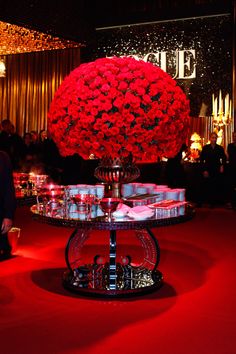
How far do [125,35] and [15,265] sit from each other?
28.3 ft

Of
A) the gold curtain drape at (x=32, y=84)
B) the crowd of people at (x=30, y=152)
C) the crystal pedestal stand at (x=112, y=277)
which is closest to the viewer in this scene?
the crystal pedestal stand at (x=112, y=277)

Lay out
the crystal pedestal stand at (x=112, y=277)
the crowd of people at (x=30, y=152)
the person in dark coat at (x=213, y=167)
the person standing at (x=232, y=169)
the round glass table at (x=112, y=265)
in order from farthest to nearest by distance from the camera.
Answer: the person in dark coat at (x=213, y=167) → the person standing at (x=232, y=169) → the crowd of people at (x=30, y=152) → the crystal pedestal stand at (x=112, y=277) → the round glass table at (x=112, y=265)

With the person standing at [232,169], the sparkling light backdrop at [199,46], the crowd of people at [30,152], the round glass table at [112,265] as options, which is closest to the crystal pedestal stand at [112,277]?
the round glass table at [112,265]

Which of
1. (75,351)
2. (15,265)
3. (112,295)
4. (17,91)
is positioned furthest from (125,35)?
(75,351)

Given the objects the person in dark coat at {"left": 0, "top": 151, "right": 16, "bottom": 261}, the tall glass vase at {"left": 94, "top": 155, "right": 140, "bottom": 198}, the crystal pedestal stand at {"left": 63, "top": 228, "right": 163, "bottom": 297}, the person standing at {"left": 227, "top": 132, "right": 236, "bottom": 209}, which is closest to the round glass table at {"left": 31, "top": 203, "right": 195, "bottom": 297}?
the crystal pedestal stand at {"left": 63, "top": 228, "right": 163, "bottom": 297}

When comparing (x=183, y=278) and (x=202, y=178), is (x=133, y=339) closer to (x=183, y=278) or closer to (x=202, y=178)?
(x=183, y=278)

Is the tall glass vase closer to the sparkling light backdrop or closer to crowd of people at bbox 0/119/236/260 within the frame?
crowd of people at bbox 0/119/236/260

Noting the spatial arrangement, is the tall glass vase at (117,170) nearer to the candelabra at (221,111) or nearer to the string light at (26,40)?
the string light at (26,40)

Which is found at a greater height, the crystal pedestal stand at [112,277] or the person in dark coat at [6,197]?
the person in dark coat at [6,197]

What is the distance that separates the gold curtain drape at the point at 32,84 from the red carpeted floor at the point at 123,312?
27.9 feet

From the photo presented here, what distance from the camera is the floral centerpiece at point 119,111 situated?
3812mm

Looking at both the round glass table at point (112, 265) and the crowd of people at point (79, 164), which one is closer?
the round glass table at point (112, 265)

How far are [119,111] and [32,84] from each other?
10648 millimetres

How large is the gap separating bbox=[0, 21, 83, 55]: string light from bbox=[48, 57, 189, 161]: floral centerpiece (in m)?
5.73
